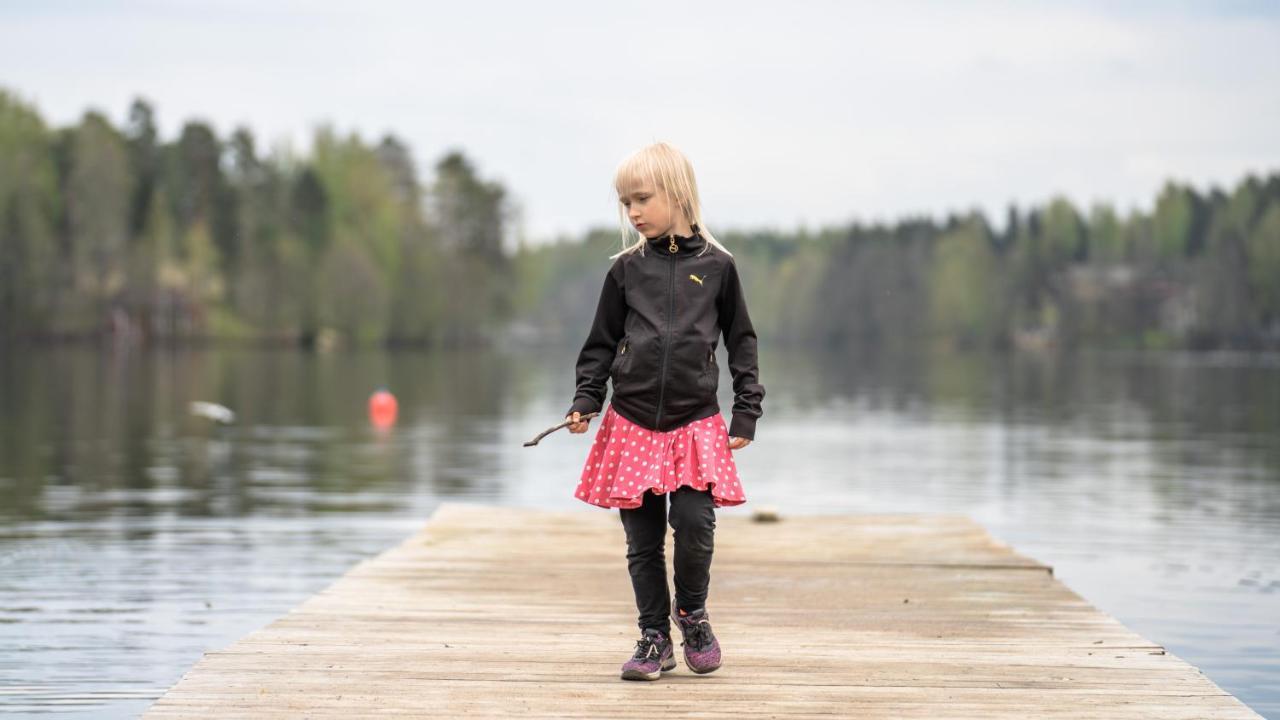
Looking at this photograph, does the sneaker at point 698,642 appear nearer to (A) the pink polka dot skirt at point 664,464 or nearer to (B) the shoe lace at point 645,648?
(B) the shoe lace at point 645,648

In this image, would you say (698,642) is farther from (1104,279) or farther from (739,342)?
(1104,279)

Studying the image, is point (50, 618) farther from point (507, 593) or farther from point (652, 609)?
point (652, 609)

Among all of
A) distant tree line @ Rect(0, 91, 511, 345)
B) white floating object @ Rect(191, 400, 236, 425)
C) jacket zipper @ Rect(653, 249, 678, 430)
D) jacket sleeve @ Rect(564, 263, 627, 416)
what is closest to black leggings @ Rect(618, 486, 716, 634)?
jacket zipper @ Rect(653, 249, 678, 430)

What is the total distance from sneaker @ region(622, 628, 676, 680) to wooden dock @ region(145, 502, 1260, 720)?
0.15 feet

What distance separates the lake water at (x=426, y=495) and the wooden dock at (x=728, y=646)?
3.39ft

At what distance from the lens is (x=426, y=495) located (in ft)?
57.4

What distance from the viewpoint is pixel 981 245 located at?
581 feet

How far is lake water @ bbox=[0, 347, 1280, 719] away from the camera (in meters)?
9.14

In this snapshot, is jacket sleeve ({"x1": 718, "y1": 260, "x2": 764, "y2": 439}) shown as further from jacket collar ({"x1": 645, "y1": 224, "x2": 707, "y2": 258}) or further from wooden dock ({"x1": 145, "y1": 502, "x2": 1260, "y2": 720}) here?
wooden dock ({"x1": 145, "y1": 502, "x2": 1260, "y2": 720})

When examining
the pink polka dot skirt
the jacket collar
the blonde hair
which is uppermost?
the blonde hair

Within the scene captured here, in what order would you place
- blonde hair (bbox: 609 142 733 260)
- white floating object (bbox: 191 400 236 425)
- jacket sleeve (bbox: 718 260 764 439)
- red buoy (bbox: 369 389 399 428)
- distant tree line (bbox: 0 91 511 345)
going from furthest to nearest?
distant tree line (bbox: 0 91 511 345) → red buoy (bbox: 369 389 399 428) → white floating object (bbox: 191 400 236 425) → jacket sleeve (bbox: 718 260 764 439) → blonde hair (bbox: 609 142 733 260)

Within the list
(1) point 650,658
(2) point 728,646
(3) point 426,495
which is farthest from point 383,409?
(1) point 650,658

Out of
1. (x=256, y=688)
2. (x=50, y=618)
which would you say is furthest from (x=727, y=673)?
(x=50, y=618)

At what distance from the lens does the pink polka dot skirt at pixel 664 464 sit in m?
5.90
